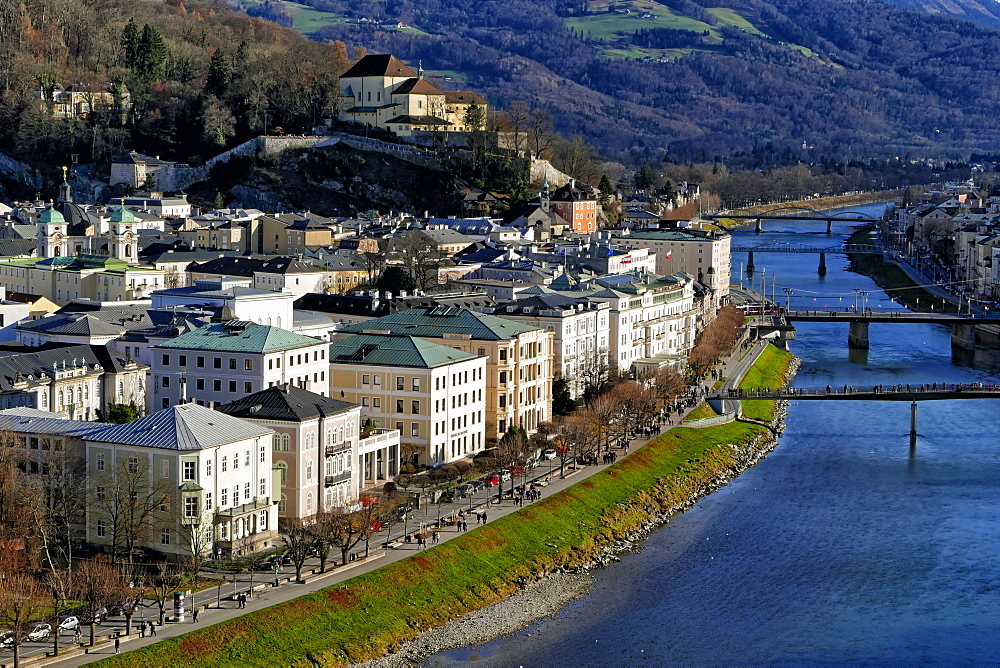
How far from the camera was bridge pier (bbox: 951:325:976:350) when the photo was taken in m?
80.2

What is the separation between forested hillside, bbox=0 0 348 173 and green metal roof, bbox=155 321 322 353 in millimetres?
59605

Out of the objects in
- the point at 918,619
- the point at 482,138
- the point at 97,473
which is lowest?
the point at 918,619

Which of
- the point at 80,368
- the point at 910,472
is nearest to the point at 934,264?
the point at 910,472

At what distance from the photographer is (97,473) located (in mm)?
35938

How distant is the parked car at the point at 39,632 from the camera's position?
1195 inches

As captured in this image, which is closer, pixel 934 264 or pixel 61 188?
pixel 61 188

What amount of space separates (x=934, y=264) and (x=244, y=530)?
3526 inches

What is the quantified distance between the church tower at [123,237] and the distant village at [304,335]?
99 mm

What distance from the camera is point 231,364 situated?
44.1 m

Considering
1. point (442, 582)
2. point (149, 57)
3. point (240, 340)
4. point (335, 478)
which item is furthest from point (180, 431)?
point (149, 57)

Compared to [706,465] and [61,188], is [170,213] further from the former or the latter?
[706,465]

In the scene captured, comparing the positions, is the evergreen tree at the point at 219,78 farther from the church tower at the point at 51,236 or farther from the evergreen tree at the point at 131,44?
the church tower at the point at 51,236

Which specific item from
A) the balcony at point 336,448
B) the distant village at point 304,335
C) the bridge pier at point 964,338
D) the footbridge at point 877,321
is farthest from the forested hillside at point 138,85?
the balcony at point 336,448

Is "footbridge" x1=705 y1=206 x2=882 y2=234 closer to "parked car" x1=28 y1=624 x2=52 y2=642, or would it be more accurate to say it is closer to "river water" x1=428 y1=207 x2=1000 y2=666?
"river water" x1=428 y1=207 x2=1000 y2=666
